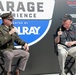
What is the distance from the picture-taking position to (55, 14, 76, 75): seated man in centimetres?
533

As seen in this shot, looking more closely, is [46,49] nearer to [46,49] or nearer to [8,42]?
[46,49]

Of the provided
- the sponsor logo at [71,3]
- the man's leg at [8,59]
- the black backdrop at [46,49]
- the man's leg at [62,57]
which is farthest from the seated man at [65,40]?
the man's leg at [8,59]

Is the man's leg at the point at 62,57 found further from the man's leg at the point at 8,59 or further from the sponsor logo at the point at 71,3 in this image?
the sponsor logo at the point at 71,3

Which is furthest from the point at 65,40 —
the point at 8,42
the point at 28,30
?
the point at 8,42

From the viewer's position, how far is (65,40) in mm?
5527

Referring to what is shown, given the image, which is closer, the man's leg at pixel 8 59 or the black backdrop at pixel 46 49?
the man's leg at pixel 8 59

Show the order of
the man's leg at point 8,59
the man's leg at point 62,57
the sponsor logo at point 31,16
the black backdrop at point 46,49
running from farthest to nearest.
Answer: the black backdrop at point 46,49, the sponsor logo at point 31,16, the man's leg at point 62,57, the man's leg at point 8,59

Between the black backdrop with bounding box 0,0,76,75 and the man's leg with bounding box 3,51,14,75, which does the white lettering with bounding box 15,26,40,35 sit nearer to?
the black backdrop with bounding box 0,0,76,75

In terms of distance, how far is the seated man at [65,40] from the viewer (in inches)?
210

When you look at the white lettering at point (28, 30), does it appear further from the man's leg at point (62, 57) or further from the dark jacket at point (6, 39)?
the man's leg at point (62, 57)

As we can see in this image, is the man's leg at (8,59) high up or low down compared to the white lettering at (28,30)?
down

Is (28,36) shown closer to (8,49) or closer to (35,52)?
(35,52)

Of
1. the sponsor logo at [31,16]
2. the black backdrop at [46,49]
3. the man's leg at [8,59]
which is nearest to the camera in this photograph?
the man's leg at [8,59]

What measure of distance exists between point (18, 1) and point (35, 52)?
107 cm
